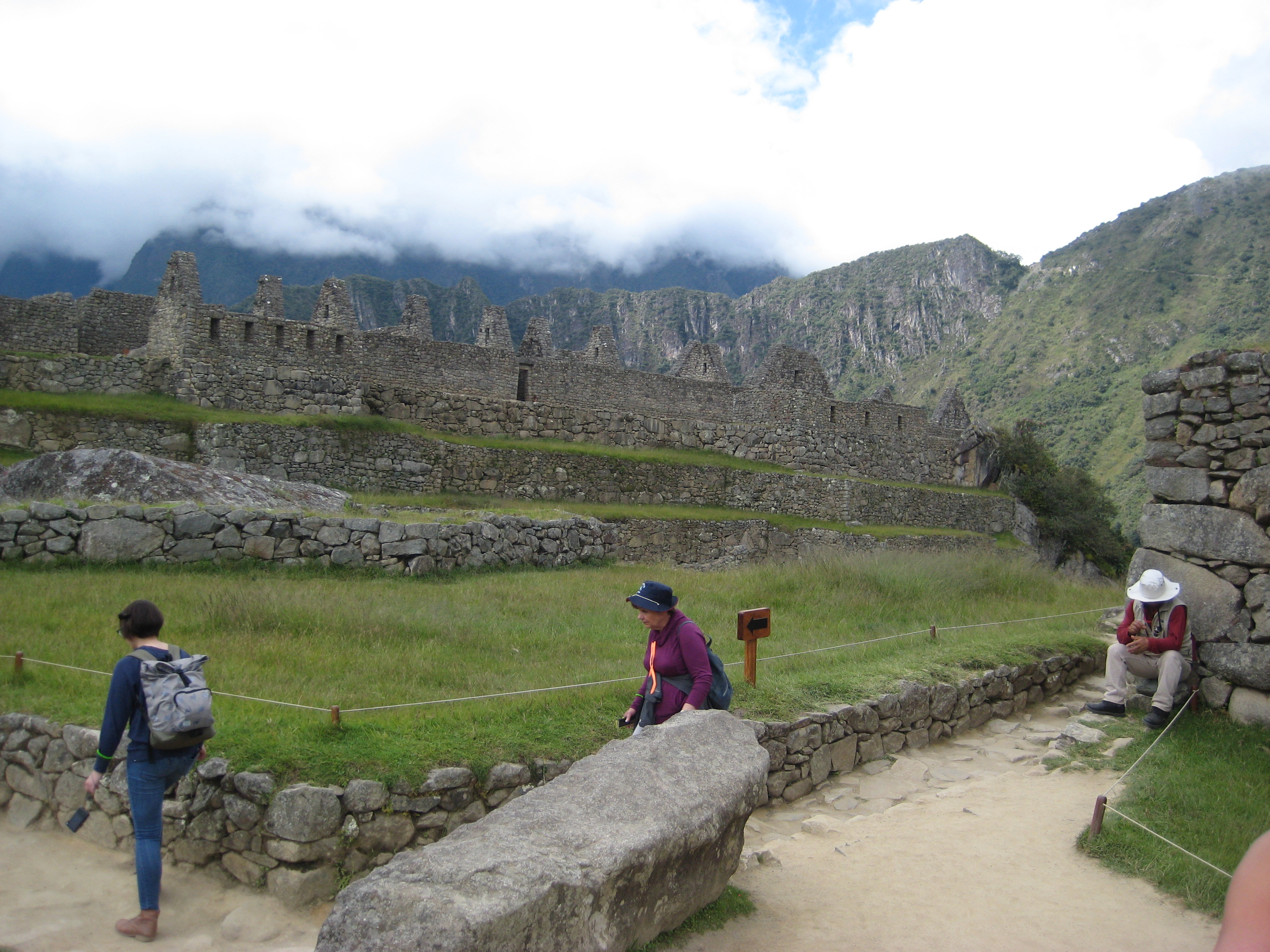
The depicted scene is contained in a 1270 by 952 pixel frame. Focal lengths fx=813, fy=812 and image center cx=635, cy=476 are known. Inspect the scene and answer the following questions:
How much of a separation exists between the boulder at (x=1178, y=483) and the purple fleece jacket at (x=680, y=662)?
497 cm

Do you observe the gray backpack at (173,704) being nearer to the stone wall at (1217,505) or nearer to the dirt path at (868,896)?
the dirt path at (868,896)

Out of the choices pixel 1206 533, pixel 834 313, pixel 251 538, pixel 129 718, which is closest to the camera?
pixel 129 718

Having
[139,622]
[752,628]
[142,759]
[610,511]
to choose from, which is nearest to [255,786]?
[142,759]

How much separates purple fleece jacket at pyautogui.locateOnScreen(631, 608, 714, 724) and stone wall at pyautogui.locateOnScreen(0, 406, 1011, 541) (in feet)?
38.8

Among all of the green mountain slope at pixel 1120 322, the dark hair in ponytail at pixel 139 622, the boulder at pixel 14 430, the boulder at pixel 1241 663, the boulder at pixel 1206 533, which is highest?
the green mountain slope at pixel 1120 322

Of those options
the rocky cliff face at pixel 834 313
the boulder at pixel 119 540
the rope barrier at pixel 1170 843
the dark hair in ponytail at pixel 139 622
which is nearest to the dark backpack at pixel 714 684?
the rope barrier at pixel 1170 843

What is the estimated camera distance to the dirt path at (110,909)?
4.16 meters

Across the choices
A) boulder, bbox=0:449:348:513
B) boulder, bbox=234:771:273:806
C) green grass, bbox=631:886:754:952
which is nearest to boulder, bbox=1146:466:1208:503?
green grass, bbox=631:886:754:952

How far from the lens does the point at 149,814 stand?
4312 mm

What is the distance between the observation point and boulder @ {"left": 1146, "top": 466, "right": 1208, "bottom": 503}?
723cm

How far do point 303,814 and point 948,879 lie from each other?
377 cm

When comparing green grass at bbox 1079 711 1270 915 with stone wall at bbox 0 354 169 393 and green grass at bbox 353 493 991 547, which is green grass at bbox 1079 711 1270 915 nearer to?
green grass at bbox 353 493 991 547

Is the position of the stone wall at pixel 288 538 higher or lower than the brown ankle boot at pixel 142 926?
higher

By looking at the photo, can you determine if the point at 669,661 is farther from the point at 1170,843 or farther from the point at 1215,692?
the point at 1215,692
